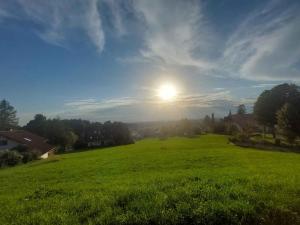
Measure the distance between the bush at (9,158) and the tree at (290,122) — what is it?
47.4m

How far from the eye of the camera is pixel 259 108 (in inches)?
2985

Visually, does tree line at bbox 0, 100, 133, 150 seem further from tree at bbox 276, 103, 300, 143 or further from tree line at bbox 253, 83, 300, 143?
tree at bbox 276, 103, 300, 143

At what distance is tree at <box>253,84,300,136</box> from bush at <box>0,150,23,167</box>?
5623cm

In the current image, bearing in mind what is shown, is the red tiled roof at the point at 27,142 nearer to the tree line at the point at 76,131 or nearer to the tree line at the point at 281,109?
the tree line at the point at 76,131

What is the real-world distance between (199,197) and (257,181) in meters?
4.44

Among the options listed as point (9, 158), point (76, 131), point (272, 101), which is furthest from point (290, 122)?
point (76, 131)

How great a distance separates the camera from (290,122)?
54.8 meters

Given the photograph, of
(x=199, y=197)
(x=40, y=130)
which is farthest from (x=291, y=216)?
(x=40, y=130)

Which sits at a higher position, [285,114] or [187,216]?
[285,114]

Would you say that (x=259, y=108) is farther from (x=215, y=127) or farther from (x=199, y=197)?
(x=199, y=197)

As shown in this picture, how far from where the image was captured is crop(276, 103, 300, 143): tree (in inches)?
2154

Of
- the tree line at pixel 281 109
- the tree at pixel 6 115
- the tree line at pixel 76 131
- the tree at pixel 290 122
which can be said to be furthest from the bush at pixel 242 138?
the tree at pixel 6 115

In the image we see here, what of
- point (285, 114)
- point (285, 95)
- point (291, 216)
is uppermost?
point (285, 95)

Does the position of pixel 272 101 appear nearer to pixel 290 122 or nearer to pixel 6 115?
pixel 290 122
